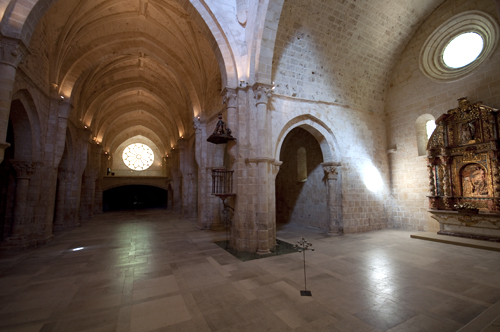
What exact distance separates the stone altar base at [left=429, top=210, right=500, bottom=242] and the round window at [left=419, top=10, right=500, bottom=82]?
5.38m

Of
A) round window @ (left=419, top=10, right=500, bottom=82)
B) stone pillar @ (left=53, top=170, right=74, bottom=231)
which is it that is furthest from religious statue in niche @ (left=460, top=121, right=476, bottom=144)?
stone pillar @ (left=53, top=170, right=74, bottom=231)

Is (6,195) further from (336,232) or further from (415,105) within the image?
(415,105)

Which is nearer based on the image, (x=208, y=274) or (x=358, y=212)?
(x=208, y=274)

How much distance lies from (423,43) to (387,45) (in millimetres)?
1455

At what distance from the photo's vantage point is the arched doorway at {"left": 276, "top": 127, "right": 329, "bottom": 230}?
11859mm

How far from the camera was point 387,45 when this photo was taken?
11.0m

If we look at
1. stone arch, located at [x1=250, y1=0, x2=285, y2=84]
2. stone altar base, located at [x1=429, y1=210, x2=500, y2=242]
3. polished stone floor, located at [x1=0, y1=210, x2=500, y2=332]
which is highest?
stone arch, located at [x1=250, y1=0, x2=285, y2=84]

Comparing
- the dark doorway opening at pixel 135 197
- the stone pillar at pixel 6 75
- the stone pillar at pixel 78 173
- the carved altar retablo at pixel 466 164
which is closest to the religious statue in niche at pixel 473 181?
the carved altar retablo at pixel 466 164

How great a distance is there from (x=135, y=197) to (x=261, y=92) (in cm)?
2649

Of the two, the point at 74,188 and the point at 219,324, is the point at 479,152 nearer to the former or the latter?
the point at 219,324

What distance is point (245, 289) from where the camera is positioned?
4.62 meters

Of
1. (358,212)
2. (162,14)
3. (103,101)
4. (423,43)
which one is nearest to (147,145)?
A: (103,101)

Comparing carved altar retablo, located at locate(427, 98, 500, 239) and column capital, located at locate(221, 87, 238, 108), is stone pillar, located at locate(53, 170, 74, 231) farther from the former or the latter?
carved altar retablo, located at locate(427, 98, 500, 239)

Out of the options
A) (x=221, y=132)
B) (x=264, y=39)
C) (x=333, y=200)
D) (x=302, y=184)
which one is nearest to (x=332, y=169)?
(x=333, y=200)
